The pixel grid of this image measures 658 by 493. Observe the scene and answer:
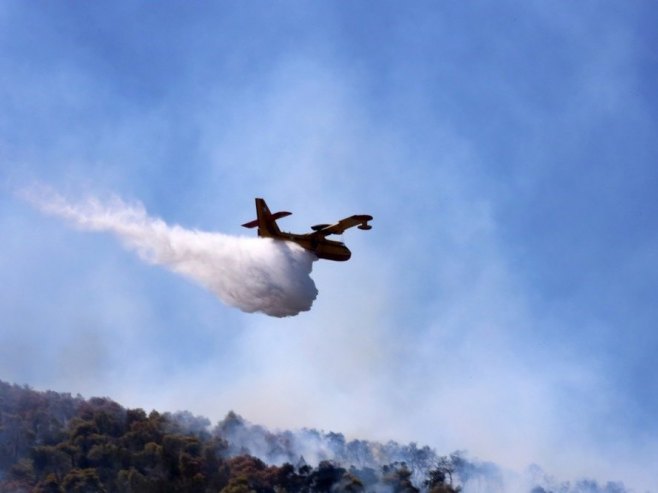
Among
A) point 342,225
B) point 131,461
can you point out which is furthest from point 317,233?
point 131,461

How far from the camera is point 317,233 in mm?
73438

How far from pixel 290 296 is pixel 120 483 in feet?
169

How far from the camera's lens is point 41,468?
120 meters

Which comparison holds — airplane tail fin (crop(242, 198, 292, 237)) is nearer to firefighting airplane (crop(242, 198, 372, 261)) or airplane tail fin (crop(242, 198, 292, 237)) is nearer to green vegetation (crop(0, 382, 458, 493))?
firefighting airplane (crop(242, 198, 372, 261))

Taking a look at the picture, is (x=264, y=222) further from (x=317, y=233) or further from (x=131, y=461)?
(x=131, y=461)

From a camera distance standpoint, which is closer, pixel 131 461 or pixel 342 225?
pixel 342 225

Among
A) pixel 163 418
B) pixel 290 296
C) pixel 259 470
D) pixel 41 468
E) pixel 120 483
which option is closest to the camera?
pixel 290 296

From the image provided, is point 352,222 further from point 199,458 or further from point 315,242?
point 199,458

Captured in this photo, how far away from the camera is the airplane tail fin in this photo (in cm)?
7344

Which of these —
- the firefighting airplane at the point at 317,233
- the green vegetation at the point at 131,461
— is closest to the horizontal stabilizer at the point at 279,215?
the firefighting airplane at the point at 317,233

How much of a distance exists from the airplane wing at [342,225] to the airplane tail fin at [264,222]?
3.21 m

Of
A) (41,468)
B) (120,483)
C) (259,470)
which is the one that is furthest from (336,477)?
(41,468)

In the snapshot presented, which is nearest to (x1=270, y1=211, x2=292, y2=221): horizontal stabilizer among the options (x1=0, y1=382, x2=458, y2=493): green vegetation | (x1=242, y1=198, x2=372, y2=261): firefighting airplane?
(x1=242, y1=198, x2=372, y2=261): firefighting airplane

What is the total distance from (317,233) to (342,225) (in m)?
2.02
